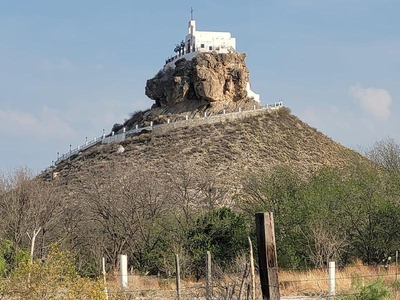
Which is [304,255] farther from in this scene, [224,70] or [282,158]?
[224,70]

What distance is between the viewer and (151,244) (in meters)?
30.5

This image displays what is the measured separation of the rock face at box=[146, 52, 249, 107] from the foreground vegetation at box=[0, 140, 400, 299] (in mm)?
41305

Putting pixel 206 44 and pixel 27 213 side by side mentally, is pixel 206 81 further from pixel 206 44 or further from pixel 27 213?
pixel 27 213

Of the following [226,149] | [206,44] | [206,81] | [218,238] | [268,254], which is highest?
[206,44]

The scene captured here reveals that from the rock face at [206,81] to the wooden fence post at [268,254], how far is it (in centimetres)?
6465

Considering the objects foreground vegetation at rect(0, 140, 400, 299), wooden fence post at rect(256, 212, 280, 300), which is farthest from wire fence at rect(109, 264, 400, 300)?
wooden fence post at rect(256, 212, 280, 300)

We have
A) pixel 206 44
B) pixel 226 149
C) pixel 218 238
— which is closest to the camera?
pixel 218 238

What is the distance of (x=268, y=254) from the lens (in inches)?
413

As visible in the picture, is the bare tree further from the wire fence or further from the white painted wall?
the white painted wall

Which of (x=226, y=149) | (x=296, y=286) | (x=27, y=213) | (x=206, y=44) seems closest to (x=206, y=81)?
(x=206, y=44)

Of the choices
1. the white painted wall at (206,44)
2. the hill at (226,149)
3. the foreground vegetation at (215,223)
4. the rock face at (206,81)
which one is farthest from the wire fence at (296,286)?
the white painted wall at (206,44)

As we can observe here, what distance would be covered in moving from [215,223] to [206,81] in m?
46.7

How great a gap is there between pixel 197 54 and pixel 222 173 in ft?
74.7

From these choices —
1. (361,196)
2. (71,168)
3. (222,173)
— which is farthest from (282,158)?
(361,196)
